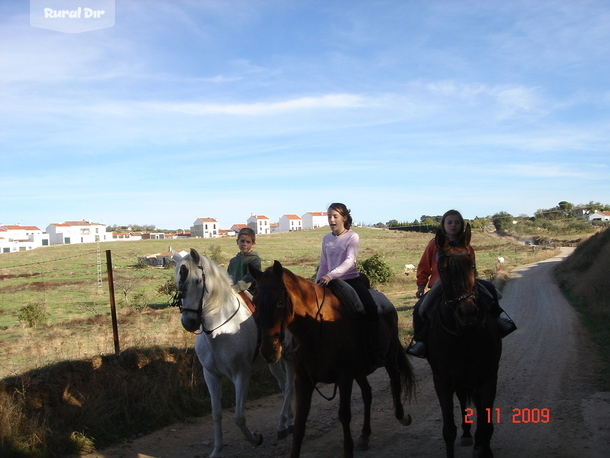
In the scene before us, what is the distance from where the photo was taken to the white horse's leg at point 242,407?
566cm

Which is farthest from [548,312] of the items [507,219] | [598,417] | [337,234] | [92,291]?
[507,219]

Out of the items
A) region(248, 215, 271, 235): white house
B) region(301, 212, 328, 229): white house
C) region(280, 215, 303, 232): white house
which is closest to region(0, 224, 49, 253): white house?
region(248, 215, 271, 235): white house

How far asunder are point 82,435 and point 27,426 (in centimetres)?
65

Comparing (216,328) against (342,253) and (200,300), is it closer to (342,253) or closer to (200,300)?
(200,300)

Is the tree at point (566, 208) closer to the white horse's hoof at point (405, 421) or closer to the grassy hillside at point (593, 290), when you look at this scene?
the grassy hillside at point (593, 290)

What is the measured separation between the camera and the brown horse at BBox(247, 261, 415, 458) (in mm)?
4309

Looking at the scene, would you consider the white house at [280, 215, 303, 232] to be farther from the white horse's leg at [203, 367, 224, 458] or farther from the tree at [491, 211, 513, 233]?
the white horse's leg at [203, 367, 224, 458]

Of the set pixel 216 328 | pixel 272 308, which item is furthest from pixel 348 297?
pixel 216 328

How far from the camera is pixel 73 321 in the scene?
830 inches

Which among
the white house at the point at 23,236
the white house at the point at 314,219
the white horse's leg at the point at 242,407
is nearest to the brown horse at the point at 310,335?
the white horse's leg at the point at 242,407

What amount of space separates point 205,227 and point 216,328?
119m

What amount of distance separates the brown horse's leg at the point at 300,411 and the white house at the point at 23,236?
8787cm

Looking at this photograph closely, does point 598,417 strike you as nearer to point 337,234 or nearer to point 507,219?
point 337,234

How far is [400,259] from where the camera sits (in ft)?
196
